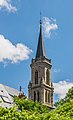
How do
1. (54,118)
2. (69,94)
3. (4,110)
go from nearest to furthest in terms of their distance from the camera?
(4,110) → (54,118) → (69,94)

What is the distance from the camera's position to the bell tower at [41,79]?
350 feet

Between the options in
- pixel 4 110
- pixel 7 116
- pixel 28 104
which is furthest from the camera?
pixel 28 104

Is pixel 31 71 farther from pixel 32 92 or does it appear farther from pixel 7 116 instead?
pixel 7 116

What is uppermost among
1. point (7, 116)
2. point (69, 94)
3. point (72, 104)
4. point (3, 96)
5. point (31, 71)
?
point (31, 71)

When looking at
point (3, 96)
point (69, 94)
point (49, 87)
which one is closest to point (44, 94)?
point (49, 87)

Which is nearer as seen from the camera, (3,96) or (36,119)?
(36,119)

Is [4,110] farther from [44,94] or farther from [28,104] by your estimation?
[44,94]

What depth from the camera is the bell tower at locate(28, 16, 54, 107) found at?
10656 centimetres

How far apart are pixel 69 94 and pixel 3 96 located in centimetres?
1586

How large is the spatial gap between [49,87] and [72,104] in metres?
81.3

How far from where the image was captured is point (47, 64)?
109 meters

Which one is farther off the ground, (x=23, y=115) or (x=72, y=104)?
(x=72, y=104)

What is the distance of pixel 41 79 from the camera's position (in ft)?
350

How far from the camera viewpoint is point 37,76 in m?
108
